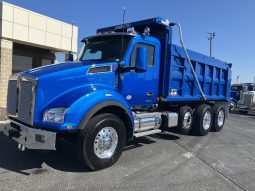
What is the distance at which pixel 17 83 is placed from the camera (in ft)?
20.0

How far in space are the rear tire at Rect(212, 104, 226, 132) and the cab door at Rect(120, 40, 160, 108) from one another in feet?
12.9

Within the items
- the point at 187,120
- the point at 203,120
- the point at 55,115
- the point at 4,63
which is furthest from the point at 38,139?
the point at 4,63

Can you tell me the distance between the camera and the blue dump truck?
5.50 metres

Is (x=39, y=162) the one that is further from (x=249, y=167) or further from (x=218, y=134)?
(x=218, y=134)

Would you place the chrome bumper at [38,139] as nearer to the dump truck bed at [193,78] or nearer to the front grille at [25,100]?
the front grille at [25,100]

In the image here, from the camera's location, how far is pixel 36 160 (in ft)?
20.8

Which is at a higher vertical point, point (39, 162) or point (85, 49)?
point (85, 49)

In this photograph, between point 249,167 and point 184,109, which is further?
point 184,109

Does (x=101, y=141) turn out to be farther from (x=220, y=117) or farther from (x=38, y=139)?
(x=220, y=117)

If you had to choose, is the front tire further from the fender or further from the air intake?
the air intake

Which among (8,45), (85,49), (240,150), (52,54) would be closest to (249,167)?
(240,150)

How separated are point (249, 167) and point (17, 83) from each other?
17.4 feet

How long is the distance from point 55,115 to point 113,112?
1.43 metres

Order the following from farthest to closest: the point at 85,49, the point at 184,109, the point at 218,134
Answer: the point at 218,134, the point at 184,109, the point at 85,49
